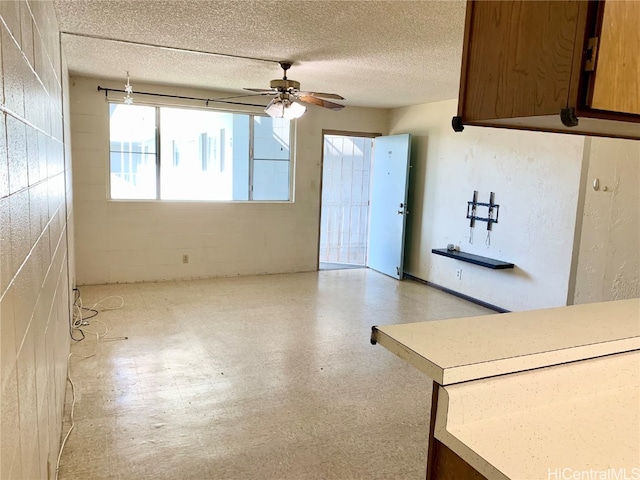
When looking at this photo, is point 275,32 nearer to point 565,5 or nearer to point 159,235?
point 565,5

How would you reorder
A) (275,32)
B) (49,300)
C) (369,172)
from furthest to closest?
(369,172) < (275,32) < (49,300)

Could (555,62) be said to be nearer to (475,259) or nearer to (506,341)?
(506,341)

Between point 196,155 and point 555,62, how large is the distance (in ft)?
17.6

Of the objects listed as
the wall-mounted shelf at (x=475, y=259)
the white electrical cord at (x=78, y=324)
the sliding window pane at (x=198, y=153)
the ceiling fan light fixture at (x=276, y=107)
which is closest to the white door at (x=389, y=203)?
the wall-mounted shelf at (x=475, y=259)

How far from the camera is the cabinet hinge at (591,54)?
2.76ft

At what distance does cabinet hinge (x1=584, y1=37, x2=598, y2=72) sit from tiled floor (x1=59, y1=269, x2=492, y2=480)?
6.42 feet

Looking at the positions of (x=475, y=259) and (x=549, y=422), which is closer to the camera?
(x=549, y=422)

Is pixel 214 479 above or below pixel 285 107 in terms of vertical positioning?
below

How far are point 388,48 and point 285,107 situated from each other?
3.03 feet

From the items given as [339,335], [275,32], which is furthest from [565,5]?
[339,335]

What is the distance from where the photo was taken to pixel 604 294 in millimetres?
3713

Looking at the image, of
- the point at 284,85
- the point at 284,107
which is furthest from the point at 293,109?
the point at 284,85

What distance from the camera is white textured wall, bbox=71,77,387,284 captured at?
5207 millimetres

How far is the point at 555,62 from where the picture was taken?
0.90 m
